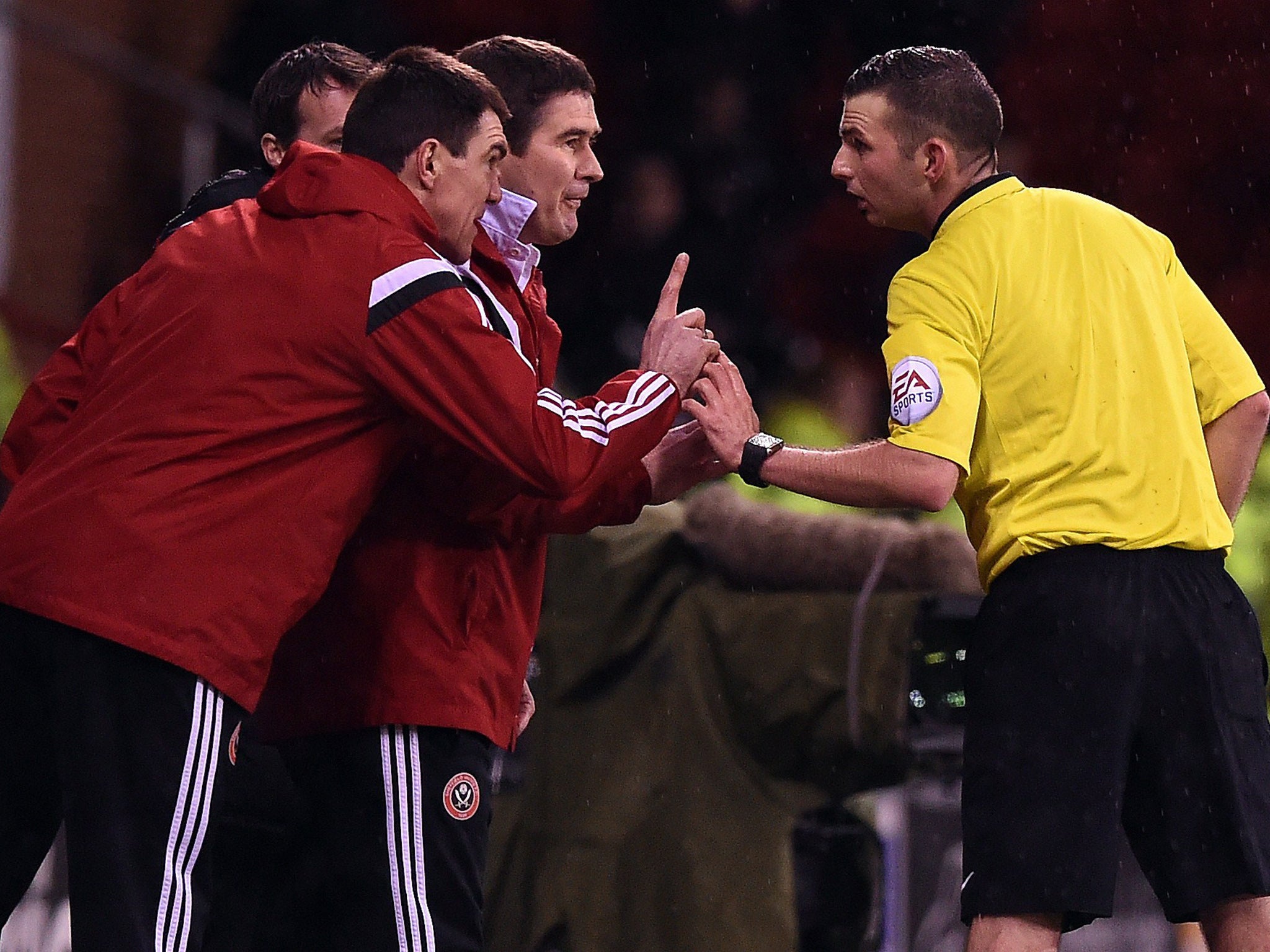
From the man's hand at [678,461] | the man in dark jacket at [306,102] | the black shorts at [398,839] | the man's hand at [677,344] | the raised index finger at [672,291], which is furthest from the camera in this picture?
the man in dark jacket at [306,102]

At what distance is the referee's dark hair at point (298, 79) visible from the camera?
3.61m

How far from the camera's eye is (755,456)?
3082mm

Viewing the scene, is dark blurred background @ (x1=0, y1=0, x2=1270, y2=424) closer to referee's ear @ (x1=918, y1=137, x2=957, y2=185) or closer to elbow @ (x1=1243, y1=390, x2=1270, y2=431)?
elbow @ (x1=1243, y1=390, x2=1270, y2=431)

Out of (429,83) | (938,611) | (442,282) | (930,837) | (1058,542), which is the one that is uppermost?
(429,83)

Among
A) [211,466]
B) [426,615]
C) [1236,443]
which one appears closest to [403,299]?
[211,466]

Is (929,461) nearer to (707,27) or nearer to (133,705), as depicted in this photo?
(133,705)

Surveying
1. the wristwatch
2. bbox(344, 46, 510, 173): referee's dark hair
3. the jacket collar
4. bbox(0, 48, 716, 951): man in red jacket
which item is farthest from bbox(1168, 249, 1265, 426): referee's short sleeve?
bbox(344, 46, 510, 173): referee's dark hair

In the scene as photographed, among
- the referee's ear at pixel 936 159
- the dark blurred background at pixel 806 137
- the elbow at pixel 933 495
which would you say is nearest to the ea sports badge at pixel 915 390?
the elbow at pixel 933 495

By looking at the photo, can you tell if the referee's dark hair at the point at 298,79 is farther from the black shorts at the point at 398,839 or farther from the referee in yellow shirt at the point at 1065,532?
the black shorts at the point at 398,839

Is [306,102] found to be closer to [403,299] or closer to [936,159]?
[403,299]

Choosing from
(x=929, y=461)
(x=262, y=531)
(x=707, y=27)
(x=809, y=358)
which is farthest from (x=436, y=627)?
(x=707, y=27)

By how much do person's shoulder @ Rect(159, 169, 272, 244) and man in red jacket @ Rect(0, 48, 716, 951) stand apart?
0.58 m

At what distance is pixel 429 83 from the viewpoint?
2.87m

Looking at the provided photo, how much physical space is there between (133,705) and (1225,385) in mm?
1762
